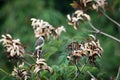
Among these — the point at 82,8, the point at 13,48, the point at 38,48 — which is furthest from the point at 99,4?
the point at 13,48

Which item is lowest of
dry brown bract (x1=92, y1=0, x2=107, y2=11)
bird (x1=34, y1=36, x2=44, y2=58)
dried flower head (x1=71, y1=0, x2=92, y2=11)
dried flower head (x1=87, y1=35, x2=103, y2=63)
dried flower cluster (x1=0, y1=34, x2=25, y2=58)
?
dried flower head (x1=87, y1=35, x2=103, y2=63)

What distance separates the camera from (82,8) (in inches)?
150

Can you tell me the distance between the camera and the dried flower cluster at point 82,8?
3744mm

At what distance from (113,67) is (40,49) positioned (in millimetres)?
4734

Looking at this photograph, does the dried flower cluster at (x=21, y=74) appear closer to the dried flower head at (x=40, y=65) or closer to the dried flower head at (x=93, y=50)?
the dried flower head at (x=40, y=65)

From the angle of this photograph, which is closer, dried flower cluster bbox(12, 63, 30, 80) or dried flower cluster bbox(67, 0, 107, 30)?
dried flower cluster bbox(12, 63, 30, 80)

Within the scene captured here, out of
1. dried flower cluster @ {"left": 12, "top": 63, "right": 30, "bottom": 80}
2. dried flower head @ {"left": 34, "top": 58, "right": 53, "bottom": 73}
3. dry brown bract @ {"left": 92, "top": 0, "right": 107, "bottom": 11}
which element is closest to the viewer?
dried flower head @ {"left": 34, "top": 58, "right": 53, "bottom": 73}

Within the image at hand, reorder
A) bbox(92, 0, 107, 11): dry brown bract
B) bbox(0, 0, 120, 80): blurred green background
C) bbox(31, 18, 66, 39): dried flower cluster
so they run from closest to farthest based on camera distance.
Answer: bbox(31, 18, 66, 39): dried flower cluster
bbox(92, 0, 107, 11): dry brown bract
bbox(0, 0, 120, 80): blurred green background

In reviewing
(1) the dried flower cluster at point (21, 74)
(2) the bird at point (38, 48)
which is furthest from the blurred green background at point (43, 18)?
(1) the dried flower cluster at point (21, 74)

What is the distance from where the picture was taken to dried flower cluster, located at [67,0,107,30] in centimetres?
374

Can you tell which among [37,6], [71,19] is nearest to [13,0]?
[37,6]

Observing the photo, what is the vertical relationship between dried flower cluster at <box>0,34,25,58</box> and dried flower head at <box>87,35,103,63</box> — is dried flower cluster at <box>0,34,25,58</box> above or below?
above

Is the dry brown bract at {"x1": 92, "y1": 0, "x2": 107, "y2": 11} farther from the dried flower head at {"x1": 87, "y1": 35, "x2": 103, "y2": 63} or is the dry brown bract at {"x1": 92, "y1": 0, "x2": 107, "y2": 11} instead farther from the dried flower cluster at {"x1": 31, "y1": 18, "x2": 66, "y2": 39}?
the dried flower head at {"x1": 87, "y1": 35, "x2": 103, "y2": 63}

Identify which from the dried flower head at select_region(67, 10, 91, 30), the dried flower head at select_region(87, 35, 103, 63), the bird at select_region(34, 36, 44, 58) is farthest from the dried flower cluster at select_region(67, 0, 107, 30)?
the dried flower head at select_region(87, 35, 103, 63)
